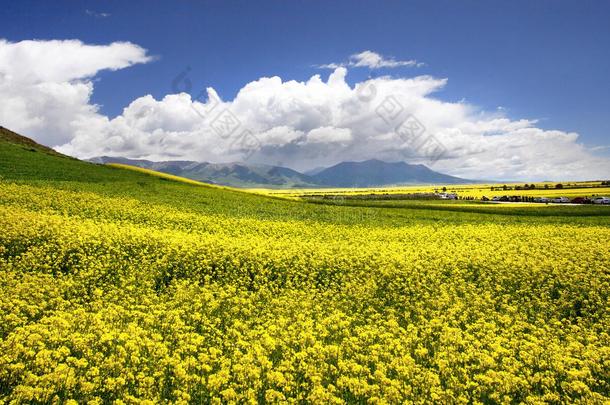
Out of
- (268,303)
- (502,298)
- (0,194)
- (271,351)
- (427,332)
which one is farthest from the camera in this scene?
(0,194)

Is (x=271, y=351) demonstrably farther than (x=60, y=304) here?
No

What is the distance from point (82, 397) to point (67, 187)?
36197 millimetres

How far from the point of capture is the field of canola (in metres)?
7.10

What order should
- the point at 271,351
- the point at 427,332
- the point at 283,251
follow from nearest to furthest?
the point at 271,351 < the point at 427,332 < the point at 283,251

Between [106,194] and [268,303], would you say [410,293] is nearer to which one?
[268,303]

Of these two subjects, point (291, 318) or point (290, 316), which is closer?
point (291, 318)

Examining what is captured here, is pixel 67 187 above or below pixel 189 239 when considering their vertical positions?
above

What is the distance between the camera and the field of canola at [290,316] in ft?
23.3

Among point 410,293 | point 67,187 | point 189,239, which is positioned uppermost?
point 67,187

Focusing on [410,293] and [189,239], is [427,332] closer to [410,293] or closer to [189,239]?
[410,293]

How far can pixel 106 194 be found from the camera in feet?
120

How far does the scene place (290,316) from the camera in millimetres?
11109

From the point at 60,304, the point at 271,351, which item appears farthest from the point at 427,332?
the point at 60,304

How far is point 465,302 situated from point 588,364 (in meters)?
4.51
